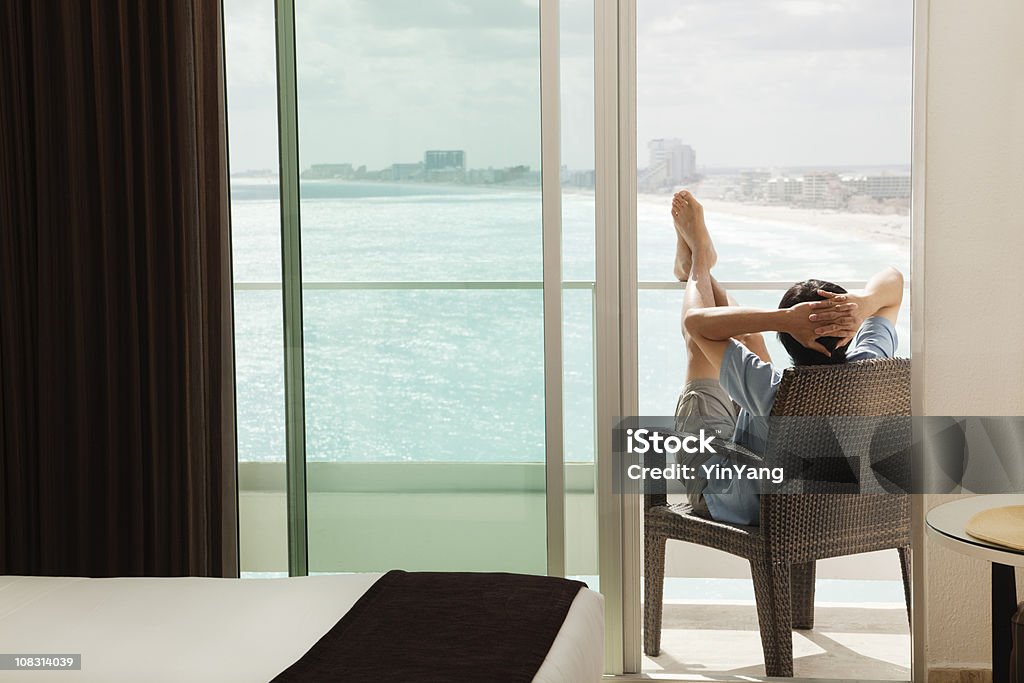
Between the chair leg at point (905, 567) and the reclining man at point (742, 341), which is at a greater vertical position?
the reclining man at point (742, 341)

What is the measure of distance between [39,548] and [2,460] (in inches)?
11.8

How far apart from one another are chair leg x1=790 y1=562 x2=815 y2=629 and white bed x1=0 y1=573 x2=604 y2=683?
118 centimetres

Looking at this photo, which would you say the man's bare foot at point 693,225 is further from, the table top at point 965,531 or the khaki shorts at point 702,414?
the table top at point 965,531

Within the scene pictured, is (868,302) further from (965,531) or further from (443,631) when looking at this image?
(443,631)

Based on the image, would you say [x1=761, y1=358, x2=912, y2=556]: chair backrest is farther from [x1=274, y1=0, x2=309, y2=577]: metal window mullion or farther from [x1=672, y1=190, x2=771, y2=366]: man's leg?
[x1=274, y1=0, x2=309, y2=577]: metal window mullion

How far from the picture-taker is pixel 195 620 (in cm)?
207

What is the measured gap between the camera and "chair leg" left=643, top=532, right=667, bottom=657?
336 centimetres

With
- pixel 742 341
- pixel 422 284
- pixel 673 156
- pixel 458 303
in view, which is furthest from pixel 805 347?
pixel 422 284

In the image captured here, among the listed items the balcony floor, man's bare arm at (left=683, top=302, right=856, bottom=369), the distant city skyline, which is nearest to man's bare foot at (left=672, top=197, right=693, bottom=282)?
man's bare arm at (left=683, top=302, right=856, bottom=369)

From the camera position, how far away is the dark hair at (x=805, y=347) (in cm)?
320

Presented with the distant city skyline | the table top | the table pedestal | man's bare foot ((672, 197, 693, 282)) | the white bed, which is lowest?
the table pedestal

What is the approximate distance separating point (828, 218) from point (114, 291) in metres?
2.20

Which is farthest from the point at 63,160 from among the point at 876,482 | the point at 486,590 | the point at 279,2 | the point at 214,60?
the point at 876,482

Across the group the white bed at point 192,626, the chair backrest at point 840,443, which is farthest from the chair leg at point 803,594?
the white bed at point 192,626
